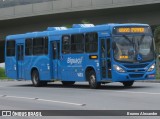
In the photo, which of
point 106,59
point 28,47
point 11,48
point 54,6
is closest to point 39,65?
point 28,47

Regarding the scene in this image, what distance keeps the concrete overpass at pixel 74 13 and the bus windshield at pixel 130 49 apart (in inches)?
810

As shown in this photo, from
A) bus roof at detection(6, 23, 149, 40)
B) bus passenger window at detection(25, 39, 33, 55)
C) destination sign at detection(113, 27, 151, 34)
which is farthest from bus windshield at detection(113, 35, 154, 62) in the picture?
bus passenger window at detection(25, 39, 33, 55)

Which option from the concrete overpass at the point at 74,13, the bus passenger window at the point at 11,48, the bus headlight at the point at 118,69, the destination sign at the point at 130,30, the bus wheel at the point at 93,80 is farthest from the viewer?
the concrete overpass at the point at 74,13

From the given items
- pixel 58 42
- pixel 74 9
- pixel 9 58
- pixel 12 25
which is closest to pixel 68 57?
pixel 58 42

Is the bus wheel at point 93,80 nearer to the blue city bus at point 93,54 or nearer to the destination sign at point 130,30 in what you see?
the blue city bus at point 93,54

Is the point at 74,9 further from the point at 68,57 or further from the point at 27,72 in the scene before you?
the point at 68,57

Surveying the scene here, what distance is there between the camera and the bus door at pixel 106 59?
23828 mm

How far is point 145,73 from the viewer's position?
23828mm

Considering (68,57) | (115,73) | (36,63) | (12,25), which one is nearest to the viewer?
(115,73)

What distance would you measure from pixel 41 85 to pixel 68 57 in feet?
13.2

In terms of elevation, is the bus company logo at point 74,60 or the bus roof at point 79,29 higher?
the bus roof at point 79,29

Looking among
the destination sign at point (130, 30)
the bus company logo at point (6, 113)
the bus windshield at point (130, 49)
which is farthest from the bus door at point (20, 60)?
the bus company logo at point (6, 113)

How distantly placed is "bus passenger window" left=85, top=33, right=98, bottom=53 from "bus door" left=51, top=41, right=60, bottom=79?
2.97 metres

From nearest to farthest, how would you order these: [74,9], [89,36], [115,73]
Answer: [115,73] < [89,36] < [74,9]
